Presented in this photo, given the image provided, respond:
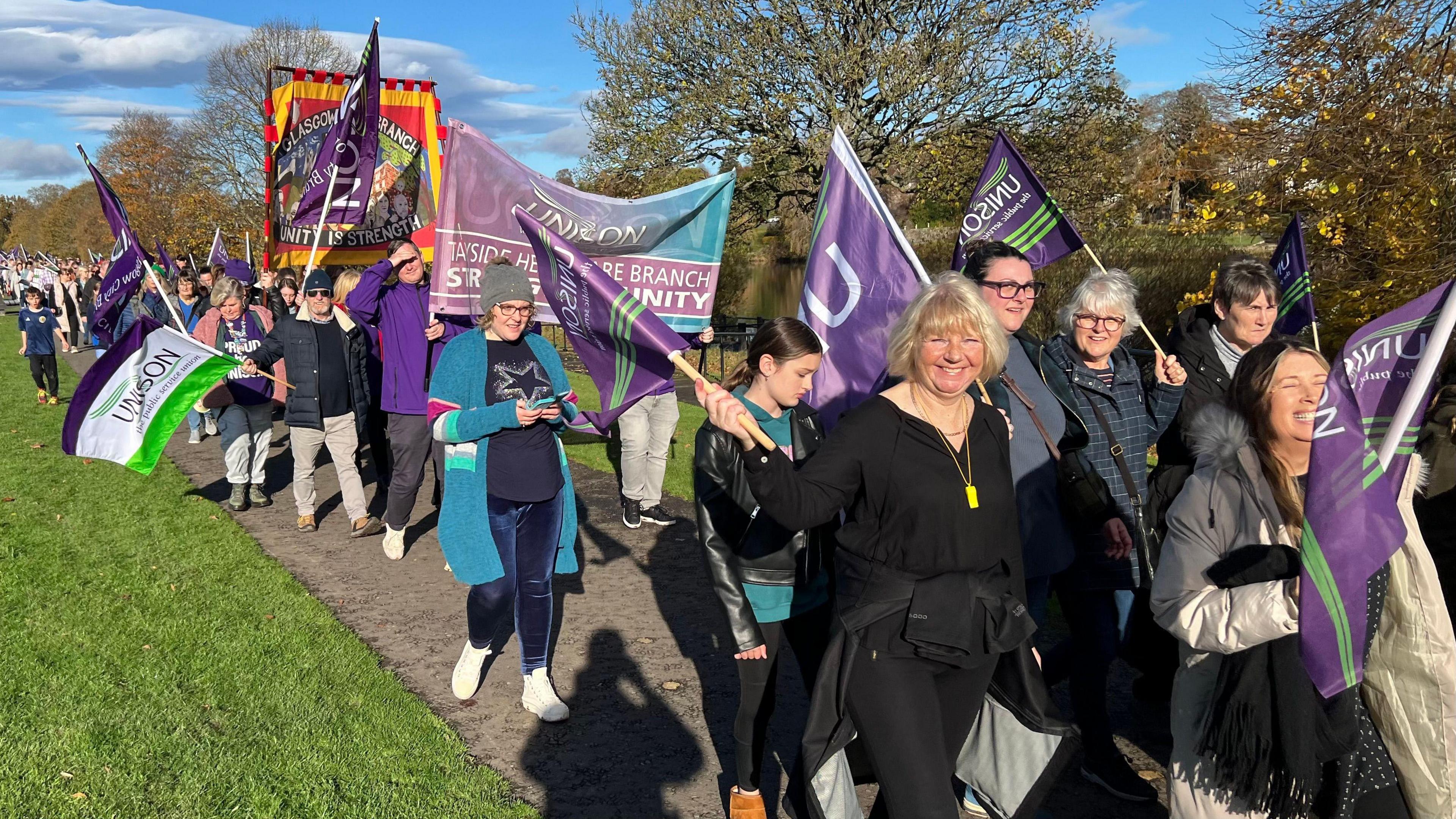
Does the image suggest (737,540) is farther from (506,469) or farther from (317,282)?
(317,282)

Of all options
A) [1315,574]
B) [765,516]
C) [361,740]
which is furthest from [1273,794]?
[361,740]

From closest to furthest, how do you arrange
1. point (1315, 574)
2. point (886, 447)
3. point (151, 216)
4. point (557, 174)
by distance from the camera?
point (1315, 574), point (886, 447), point (557, 174), point (151, 216)

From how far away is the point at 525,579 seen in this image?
4.92 m

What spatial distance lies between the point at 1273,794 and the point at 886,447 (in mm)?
1246

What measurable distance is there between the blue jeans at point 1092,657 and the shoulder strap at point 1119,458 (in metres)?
0.35

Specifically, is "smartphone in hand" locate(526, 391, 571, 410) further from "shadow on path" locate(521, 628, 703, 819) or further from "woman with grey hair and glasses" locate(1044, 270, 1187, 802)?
"woman with grey hair and glasses" locate(1044, 270, 1187, 802)

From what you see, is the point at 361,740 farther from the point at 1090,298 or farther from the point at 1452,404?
the point at 1452,404

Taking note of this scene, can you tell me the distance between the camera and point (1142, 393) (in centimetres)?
438

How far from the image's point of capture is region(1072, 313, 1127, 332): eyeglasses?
4203 mm

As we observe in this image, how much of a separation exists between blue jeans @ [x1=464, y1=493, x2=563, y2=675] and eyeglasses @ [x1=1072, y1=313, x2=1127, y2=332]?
2332 mm

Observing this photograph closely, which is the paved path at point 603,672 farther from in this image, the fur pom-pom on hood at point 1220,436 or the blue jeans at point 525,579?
the fur pom-pom on hood at point 1220,436

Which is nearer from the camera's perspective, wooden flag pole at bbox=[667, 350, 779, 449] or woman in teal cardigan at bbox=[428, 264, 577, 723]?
wooden flag pole at bbox=[667, 350, 779, 449]

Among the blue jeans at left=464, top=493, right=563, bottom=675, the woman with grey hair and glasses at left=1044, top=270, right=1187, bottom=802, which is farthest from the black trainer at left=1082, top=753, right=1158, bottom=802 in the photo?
the blue jeans at left=464, top=493, right=563, bottom=675

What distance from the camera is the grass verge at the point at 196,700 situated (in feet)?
13.3
